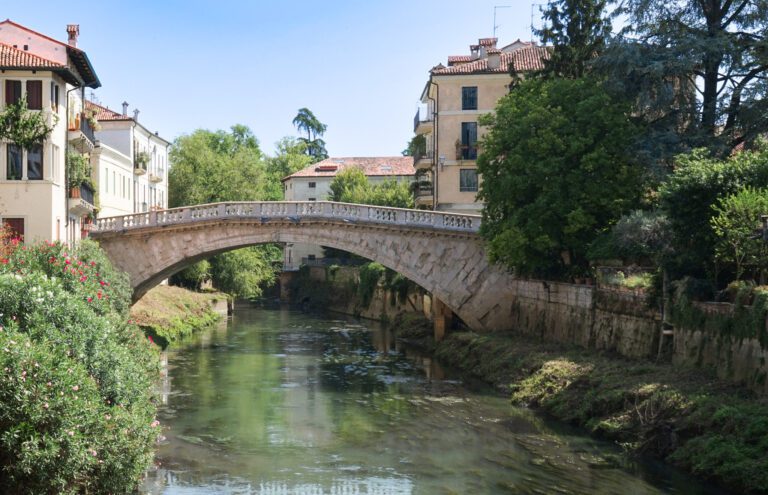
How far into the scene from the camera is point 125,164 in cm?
5334

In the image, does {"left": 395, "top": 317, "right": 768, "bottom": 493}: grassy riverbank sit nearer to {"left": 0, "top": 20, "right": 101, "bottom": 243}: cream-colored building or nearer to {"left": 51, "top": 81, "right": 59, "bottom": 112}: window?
{"left": 0, "top": 20, "right": 101, "bottom": 243}: cream-colored building

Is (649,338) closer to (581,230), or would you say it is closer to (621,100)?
(581,230)

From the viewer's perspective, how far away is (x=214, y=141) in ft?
269

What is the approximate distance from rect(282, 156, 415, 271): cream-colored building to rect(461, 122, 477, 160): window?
39536 mm

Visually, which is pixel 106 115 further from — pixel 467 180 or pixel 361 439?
pixel 361 439

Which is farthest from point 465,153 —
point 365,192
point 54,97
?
point 365,192

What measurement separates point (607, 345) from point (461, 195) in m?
20.2

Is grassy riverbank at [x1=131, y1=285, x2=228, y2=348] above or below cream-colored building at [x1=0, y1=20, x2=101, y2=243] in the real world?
below

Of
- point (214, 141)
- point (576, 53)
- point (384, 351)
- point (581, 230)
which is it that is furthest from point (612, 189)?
point (214, 141)

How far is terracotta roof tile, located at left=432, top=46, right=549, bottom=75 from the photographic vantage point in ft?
152

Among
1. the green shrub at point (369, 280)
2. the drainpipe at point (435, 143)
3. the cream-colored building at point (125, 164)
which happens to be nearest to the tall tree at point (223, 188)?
the cream-colored building at point (125, 164)

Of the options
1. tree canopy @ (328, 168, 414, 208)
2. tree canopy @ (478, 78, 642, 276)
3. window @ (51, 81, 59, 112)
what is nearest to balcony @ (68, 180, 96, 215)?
window @ (51, 81, 59, 112)

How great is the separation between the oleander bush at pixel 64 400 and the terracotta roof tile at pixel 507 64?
3059 cm

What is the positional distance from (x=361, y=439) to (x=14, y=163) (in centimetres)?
1815
